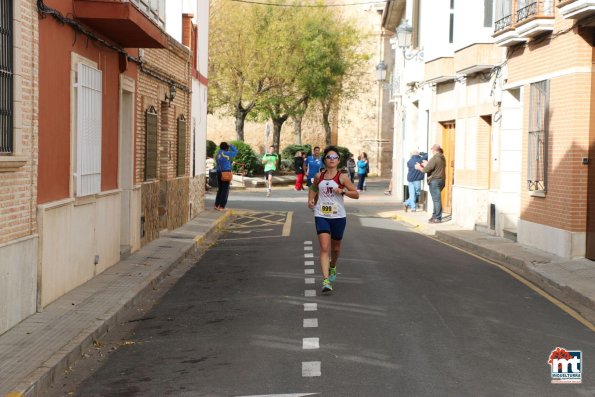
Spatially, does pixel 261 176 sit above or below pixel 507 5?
below

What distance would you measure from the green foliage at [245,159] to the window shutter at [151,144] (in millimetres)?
25548

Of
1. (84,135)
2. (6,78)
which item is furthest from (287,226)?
(6,78)

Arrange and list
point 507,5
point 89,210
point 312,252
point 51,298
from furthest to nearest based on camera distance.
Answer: point 507,5, point 312,252, point 89,210, point 51,298

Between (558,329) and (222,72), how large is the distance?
133 ft

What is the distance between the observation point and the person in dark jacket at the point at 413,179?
89.9 ft

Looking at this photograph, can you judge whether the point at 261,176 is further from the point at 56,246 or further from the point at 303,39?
the point at 56,246

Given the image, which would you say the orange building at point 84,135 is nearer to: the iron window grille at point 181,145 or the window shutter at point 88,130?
the window shutter at point 88,130

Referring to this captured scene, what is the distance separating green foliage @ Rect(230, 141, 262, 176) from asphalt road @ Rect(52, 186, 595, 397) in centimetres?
2913

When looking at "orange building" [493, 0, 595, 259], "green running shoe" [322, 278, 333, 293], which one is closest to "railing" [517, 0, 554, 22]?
"orange building" [493, 0, 595, 259]

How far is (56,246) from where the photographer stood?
36.1 ft

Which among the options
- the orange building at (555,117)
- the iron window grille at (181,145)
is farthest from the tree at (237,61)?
the orange building at (555,117)

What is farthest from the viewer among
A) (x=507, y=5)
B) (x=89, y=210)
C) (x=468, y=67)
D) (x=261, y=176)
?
(x=261, y=176)

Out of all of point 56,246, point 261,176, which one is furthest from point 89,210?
point 261,176

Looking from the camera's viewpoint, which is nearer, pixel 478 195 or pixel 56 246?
pixel 56 246
